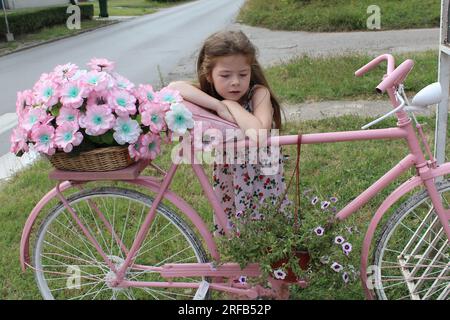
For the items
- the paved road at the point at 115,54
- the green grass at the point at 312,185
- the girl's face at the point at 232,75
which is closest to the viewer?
the girl's face at the point at 232,75

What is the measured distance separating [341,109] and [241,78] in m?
3.59

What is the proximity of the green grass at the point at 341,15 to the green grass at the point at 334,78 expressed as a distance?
5289 mm

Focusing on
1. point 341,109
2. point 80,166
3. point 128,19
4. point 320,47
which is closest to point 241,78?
point 80,166

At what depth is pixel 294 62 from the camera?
7797 mm

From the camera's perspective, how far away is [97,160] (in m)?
2.06

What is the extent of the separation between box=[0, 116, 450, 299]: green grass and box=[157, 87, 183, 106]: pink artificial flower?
3.60 ft

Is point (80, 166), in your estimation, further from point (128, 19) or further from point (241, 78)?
point (128, 19)

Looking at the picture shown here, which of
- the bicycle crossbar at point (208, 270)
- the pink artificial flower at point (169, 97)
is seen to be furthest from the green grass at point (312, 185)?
the pink artificial flower at point (169, 97)

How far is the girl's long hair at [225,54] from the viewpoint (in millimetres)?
2289

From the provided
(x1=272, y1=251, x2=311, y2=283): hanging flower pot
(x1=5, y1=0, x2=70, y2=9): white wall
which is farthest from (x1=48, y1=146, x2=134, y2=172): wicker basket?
(x1=5, y1=0, x2=70, y2=9): white wall

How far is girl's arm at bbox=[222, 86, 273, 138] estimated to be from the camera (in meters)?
2.14

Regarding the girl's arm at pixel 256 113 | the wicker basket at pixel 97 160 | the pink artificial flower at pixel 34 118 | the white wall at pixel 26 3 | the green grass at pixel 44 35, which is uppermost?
the pink artificial flower at pixel 34 118

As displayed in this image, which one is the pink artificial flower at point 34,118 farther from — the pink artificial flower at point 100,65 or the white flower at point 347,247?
the white flower at point 347,247

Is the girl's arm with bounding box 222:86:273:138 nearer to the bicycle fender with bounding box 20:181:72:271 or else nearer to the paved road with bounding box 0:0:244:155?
the bicycle fender with bounding box 20:181:72:271
